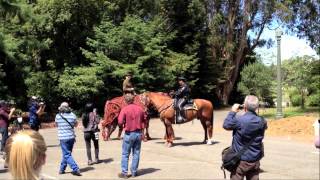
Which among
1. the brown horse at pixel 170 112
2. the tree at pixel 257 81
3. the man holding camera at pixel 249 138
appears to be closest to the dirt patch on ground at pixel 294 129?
the brown horse at pixel 170 112

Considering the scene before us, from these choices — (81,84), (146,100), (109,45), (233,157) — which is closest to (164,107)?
(146,100)

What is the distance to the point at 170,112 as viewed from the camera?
61.7 feet

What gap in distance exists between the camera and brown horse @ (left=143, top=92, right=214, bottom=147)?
1878 cm

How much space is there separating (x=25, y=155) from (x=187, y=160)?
1227 centimetres

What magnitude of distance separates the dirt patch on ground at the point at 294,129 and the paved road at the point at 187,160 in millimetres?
1204

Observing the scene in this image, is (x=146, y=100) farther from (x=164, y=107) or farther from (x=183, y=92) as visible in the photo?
(x=183, y=92)

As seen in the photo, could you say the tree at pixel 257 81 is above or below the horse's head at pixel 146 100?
above

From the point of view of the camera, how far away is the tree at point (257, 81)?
40688 mm

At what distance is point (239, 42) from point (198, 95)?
800cm

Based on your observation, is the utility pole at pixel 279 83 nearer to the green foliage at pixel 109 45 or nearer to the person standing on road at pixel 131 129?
the green foliage at pixel 109 45

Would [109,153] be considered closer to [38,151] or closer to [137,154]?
[137,154]

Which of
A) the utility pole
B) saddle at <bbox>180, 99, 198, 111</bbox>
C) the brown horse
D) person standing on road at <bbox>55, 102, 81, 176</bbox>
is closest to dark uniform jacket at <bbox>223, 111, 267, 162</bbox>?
person standing on road at <bbox>55, 102, 81, 176</bbox>

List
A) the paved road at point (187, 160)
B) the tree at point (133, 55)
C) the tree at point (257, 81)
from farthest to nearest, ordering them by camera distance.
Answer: the tree at point (257, 81) → the tree at point (133, 55) → the paved road at point (187, 160)

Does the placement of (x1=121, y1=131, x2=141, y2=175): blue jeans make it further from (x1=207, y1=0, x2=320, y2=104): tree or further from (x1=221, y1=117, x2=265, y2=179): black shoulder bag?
(x1=207, y1=0, x2=320, y2=104): tree
